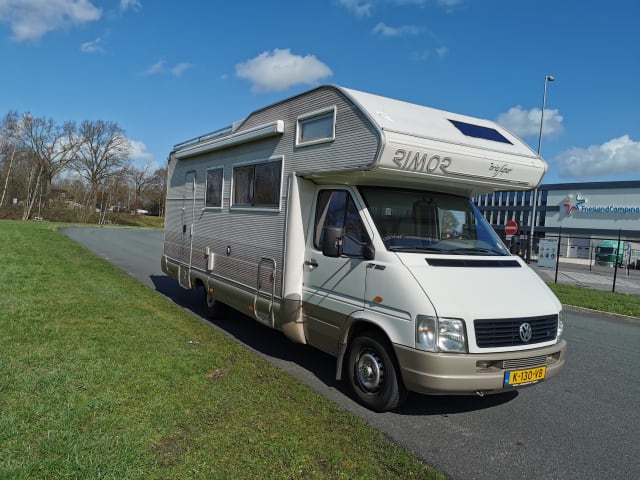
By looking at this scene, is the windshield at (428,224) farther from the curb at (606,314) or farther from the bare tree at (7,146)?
the bare tree at (7,146)

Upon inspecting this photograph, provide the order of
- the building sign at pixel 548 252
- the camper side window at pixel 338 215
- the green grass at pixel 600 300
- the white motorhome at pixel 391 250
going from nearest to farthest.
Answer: the white motorhome at pixel 391 250 → the camper side window at pixel 338 215 → the green grass at pixel 600 300 → the building sign at pixel 548 252

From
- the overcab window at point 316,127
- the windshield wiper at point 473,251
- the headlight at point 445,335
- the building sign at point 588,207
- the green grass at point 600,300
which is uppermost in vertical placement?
the building sign at point 588,207

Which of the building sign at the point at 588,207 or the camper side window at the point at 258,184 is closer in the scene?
the camper side window at the point at 258,184

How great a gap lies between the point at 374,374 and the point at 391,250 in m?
1.20

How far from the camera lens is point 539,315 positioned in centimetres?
448

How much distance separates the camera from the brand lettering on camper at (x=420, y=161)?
15.3ft

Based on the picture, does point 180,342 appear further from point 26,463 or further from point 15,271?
point 15,271

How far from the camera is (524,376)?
4.34m

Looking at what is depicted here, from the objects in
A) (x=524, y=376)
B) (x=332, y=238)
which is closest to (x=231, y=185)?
(x=332, y=238)

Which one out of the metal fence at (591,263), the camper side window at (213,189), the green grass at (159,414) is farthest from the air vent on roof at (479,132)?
the metal fence at (591,263)

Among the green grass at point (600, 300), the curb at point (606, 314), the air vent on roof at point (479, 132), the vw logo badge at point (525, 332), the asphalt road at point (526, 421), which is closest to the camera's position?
the asphalt road at point (526, 421)

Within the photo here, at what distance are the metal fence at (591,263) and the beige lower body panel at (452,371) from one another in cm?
1222

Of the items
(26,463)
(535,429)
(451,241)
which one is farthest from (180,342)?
(535,429)

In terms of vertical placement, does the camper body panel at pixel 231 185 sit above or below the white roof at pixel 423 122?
below
